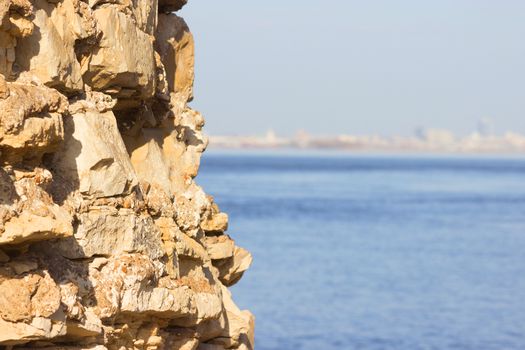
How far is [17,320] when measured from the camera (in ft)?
25.1

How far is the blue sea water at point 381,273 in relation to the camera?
3033 cm

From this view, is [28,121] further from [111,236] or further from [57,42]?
[111,236]

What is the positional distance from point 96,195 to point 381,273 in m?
36.6

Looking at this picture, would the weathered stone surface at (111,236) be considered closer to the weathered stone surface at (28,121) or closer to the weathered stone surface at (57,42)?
the weathered stone surface at (28,121)

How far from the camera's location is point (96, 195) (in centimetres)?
909

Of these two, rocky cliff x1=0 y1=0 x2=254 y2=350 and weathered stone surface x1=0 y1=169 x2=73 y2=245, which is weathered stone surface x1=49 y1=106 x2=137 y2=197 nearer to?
rocky cliff x1=0 y1=0 x2=254 y2=350

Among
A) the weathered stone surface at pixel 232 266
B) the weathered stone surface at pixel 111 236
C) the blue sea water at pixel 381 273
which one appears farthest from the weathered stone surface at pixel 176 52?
the blue sea water at pixel 381 273

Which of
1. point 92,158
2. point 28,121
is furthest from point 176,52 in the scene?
point 28,121

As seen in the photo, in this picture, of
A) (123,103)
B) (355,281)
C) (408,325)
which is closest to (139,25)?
(123,103)

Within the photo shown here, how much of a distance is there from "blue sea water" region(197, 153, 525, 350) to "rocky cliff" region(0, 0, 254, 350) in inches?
646

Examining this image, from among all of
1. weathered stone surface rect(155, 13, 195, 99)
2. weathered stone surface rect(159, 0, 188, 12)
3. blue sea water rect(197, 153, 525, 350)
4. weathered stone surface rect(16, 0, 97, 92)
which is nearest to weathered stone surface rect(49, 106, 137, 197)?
weathered stone surface rect(16, 0, 97, 92)

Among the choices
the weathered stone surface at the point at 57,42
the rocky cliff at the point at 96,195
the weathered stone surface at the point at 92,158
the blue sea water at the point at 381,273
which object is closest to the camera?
the rocky cliff at the point at 96,195

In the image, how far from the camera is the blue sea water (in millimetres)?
30328

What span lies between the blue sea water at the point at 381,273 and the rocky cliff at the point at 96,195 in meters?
16.4
